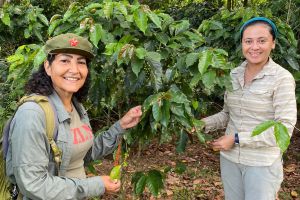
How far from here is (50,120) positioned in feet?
5.62

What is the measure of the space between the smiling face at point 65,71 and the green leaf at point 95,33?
7.8 inches

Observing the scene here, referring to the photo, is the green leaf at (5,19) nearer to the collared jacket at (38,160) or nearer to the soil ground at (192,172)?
the soil ground at (192,172)

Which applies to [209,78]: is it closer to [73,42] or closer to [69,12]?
[73,42]

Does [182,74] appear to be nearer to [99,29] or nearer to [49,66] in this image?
[99,29]

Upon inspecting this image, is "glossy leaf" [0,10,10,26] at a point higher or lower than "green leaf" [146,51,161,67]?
higher

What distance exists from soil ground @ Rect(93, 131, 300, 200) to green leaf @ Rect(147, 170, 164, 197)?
88 centimetres

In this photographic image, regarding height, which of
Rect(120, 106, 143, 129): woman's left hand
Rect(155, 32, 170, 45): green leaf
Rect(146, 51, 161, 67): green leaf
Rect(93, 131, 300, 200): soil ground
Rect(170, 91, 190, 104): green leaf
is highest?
Rect(155, 32, 170, 45): green leaf

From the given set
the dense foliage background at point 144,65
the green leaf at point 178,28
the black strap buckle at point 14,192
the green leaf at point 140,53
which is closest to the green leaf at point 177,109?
the dense foliage background at point 144,65

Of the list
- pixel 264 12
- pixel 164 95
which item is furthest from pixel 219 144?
pixel 264 12

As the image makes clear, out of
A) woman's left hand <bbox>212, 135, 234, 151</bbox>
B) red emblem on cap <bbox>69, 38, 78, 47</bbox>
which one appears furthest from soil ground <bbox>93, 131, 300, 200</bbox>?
red emblem on cap <bbox>69, 38, 78, 47</bbox>

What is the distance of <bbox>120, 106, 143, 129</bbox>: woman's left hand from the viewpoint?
7.13 feet

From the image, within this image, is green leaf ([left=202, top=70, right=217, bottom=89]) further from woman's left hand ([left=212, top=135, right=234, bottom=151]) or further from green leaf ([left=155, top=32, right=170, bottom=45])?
woman's left hand ([left=212, top=135, right=234, bottom=151])

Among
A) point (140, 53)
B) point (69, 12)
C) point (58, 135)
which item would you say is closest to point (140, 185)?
point (58, 135)

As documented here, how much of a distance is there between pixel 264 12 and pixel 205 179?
2.27 m
